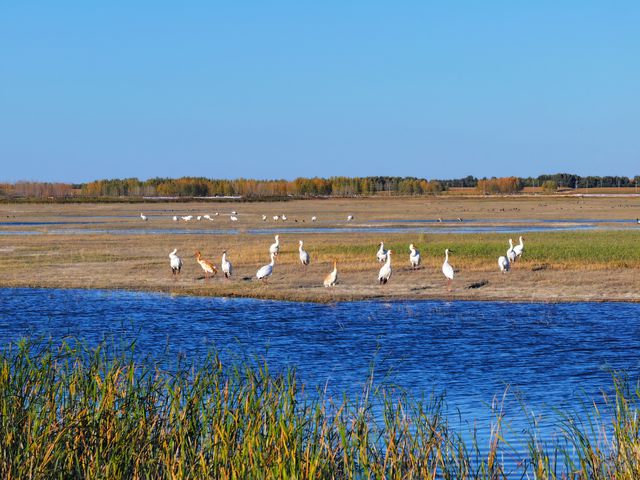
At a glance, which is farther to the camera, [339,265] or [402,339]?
[339,265]

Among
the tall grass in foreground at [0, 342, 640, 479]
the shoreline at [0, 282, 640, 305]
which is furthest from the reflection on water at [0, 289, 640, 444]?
the tall grass in foreground at [0, 342, 640, 479]

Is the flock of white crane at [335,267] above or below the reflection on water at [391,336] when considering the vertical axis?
above

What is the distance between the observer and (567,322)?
21.9 metres

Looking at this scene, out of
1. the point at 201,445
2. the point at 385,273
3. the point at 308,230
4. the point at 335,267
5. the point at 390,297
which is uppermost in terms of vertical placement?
the point at 201,445

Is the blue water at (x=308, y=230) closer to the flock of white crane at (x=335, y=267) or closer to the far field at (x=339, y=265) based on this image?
the far field at (x=339, y=265)

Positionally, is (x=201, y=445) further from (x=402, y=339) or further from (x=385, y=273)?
(x=385, y=273)

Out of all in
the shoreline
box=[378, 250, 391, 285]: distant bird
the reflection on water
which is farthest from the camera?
box=[378, 250, 391, 285]: distant bird

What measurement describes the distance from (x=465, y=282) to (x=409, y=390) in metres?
14.9

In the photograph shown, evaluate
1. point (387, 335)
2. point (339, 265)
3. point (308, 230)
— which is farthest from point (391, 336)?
point (308, 230)

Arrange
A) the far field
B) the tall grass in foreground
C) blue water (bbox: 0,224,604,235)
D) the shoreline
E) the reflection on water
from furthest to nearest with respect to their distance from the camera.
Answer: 1. blue water (bbox: 0,224,604,235)
2. the far field
3. the shoreline
4. the reflection on water
5. the tall grass in foreground

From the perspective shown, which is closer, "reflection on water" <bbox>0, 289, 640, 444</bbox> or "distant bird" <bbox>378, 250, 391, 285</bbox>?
"reflection on water" <bbox>0, 289, 640, 444</bbox>

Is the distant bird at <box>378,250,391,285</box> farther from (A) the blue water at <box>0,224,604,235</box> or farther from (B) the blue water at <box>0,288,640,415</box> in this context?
(A) the blue water at <box>0,224,604,235</box>

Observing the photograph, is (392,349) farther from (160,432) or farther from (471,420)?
(160,432)

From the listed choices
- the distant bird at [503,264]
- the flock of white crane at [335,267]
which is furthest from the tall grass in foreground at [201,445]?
the distant bird at [503,264]
